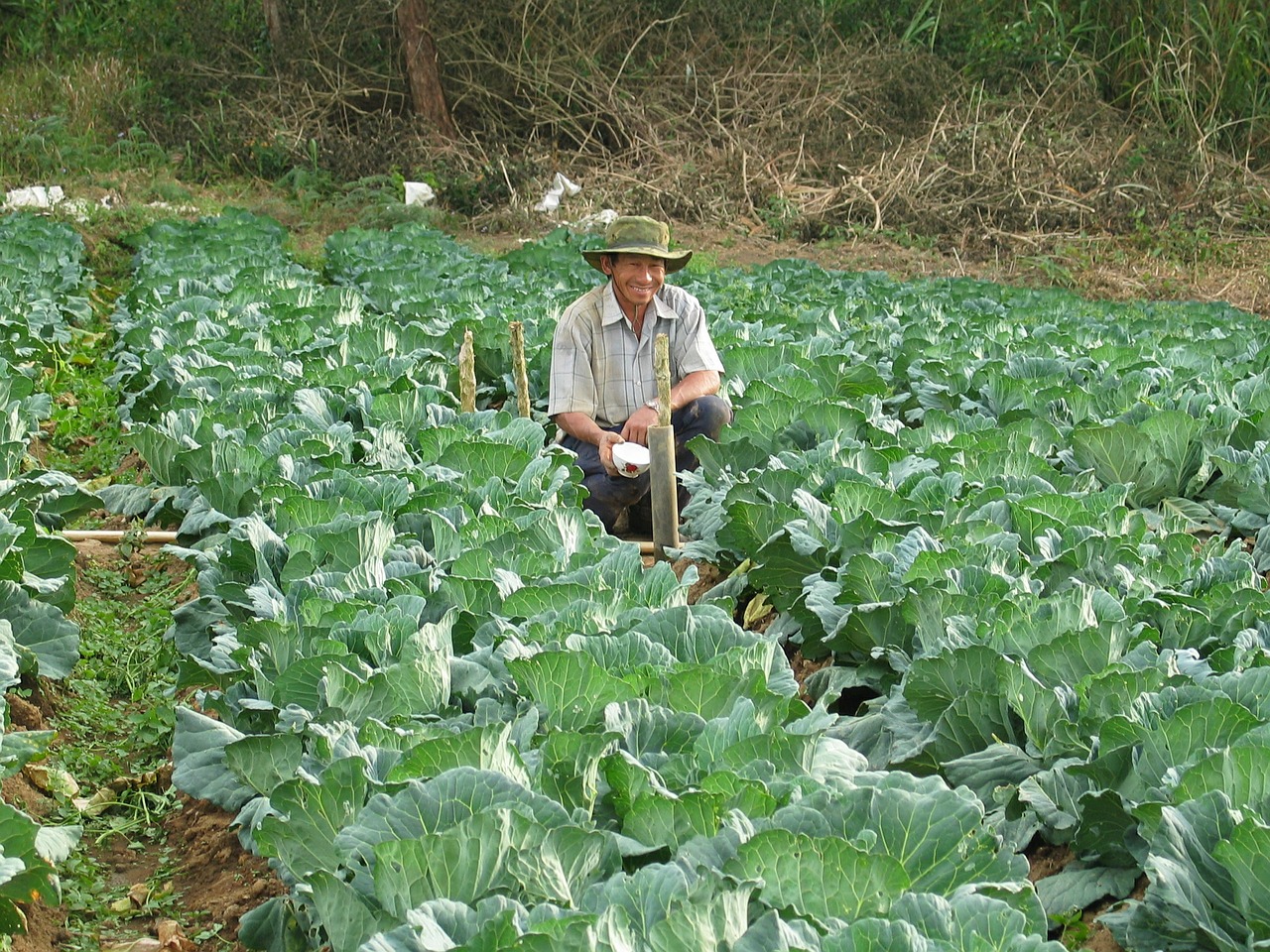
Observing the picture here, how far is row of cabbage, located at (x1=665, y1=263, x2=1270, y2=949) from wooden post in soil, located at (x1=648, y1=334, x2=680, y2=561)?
13cm

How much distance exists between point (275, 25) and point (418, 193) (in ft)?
18.2

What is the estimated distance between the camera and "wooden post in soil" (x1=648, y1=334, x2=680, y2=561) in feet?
17.9

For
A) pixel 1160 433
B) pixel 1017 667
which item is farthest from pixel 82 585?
pixel 1160 433

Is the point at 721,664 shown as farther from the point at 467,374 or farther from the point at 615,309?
the point at 615,309

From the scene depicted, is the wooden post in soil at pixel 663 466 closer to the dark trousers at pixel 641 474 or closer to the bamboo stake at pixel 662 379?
the bamboo stake at pixel 662 379

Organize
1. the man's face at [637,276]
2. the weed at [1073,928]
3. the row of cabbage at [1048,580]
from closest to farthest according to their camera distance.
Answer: the row of cabbage at [1048,580] < the weed at [1073,928] < the man's face at [637,276]

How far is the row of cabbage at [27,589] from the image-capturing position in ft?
9.86

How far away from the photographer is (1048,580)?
4016mm

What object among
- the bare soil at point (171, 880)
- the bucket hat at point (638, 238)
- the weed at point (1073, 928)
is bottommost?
the bare soil at point (171, 880)

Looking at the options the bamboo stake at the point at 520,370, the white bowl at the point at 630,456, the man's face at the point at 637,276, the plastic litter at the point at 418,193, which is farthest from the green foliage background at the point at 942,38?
the white bowl at the point at 630,456

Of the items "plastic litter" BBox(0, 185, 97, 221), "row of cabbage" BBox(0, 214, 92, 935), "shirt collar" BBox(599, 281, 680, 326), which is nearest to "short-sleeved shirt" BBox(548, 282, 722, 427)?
"shirt collar" BBox(599, 281, 680, 326)

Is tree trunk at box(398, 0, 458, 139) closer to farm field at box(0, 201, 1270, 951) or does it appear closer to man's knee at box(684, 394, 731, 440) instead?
farm field at box(0, 201, 1270, 951)

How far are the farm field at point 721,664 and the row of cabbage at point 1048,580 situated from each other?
0.04ft

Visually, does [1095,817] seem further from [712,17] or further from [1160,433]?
[712,17]
